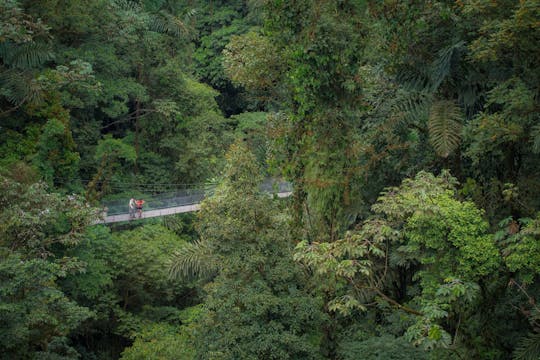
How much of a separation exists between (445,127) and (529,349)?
A: 3.01m

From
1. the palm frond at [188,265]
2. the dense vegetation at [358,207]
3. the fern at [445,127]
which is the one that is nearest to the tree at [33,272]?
the dense vegetation at [358,207]

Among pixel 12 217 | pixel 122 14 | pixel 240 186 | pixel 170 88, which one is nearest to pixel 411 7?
pixel 240 186

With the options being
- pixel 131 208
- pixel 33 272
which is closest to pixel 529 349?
pixel 33 272

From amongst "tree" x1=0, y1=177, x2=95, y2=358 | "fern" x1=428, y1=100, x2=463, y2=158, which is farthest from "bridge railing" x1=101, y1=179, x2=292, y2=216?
"fern" x1=428, y1=100, x2=463, y2=158

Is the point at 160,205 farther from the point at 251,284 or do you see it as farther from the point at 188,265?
the point at 251,284

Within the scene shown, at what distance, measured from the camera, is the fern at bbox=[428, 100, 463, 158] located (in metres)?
8.70

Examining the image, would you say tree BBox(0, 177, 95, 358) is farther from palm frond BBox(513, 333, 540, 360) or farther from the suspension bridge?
palm frond BBox(513, 333, 540, 360)

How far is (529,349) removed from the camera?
24.7 feet

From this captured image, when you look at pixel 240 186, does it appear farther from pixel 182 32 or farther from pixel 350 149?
pixel 182 32

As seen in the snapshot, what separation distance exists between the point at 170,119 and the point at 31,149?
23.1 ft

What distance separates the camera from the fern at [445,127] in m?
8.70

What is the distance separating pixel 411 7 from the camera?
933cm

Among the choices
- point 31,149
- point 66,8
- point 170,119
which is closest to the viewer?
point 31,149

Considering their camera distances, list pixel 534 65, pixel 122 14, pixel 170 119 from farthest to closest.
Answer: pixel 170 119 < pixel 122 14 < pixel 534 65
